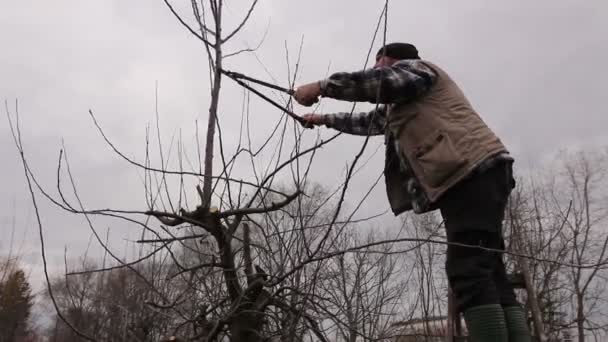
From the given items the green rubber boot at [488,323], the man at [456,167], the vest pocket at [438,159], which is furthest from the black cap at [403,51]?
the green rubber boot at [488,323]

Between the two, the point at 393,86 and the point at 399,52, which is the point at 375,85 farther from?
the point at 399,52

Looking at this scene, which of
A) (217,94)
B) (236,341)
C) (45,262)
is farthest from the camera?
(217,94)

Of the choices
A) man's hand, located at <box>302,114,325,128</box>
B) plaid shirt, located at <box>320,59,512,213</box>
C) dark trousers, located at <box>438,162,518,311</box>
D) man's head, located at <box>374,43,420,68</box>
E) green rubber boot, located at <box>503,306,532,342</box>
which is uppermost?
man's head, located at <box>374,43,420,68</box>

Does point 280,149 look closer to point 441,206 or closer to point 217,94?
point 217,94

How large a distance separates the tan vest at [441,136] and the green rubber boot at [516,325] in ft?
1.63

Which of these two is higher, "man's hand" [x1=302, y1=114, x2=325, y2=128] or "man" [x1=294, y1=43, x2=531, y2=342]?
"man's hand" [x1=302, y1=114, x2=325, y2=128]

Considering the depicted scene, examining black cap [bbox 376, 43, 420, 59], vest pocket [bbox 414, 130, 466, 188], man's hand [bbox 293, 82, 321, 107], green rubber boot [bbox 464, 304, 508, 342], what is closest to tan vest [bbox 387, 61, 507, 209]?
vest pocket [bbox 414, 130, 466, 188]

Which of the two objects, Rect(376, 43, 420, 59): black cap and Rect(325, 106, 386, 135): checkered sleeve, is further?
Rect(325, 106, 386, 135): checkered sleeve

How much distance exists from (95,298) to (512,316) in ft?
7.00

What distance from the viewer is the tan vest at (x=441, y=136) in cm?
154

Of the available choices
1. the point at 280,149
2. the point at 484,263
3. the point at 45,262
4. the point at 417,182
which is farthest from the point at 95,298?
the point at 484,263

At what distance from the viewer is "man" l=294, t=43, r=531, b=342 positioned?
4.82ft

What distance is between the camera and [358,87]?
1576mm

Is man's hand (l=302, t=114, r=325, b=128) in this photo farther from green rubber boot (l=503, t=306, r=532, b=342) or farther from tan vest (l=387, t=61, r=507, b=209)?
green rubber boot (l=503, t=306, r=532, b=342)
